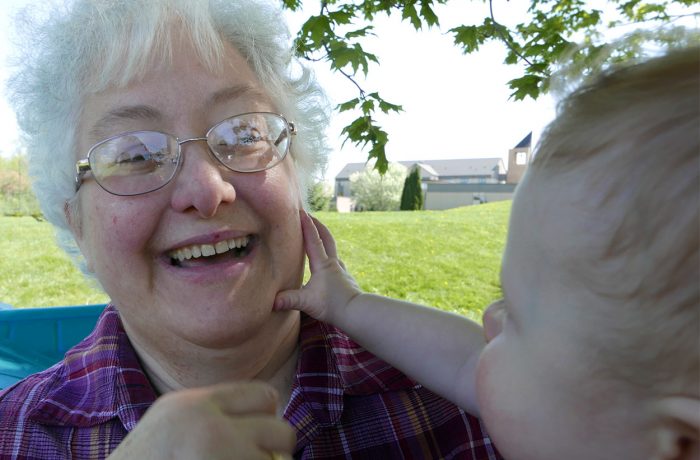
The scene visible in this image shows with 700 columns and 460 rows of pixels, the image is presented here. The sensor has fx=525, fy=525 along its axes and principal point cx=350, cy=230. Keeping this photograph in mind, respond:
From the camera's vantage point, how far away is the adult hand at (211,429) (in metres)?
0.95

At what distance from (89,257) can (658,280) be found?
1610mm

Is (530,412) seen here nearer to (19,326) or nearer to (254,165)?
(254,165)

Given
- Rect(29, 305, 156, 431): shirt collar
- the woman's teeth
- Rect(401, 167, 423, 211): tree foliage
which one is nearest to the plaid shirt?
Rect(29, 305, 156, 431): shirt collar

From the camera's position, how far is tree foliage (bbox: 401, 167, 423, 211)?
35.7 m

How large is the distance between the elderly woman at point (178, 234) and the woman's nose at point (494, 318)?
1.66 ft

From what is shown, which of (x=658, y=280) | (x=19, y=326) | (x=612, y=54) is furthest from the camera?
(x=19, y=326)

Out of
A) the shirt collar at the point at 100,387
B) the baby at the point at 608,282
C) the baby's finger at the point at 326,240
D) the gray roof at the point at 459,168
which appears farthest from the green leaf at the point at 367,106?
the gray roof at the point at 459,168

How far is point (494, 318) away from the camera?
130cm

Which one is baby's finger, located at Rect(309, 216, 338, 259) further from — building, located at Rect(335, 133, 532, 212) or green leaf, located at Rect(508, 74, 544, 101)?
building, located at Rect(335, 133, 532, 212)

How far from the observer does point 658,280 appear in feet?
2.88

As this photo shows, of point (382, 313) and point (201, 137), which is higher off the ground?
point (201, 137)

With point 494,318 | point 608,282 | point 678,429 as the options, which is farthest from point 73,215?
point 678,429

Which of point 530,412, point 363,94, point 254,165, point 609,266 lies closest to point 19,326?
point 254,165

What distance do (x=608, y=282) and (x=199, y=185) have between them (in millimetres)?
1091
